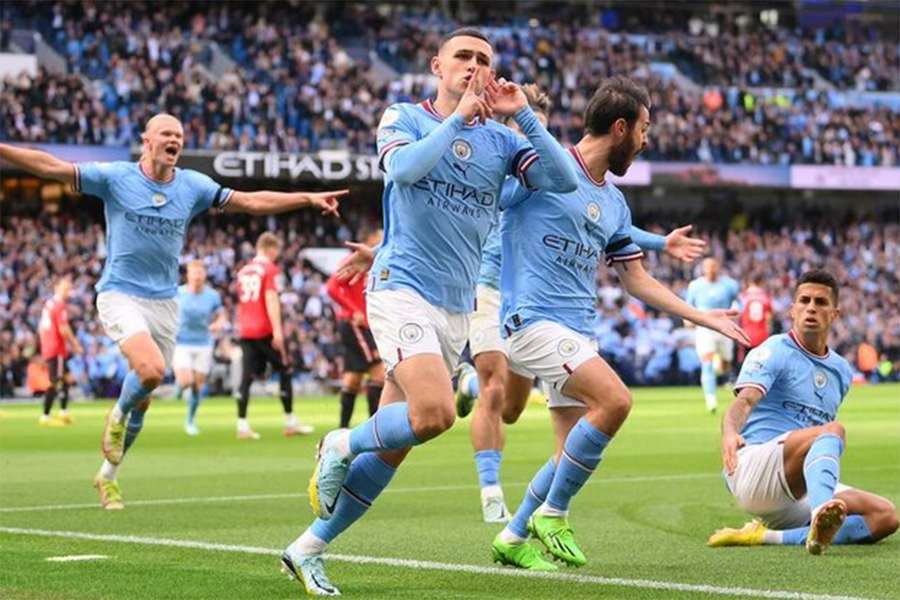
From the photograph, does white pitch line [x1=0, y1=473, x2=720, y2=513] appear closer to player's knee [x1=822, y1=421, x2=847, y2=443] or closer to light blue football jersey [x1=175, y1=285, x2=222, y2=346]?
player's knee [x1=822, y1=421, x2=847, y2=443]

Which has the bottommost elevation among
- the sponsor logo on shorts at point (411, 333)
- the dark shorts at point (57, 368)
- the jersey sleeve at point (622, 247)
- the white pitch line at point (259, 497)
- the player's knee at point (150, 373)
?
the dark shorts at point (57, 368)

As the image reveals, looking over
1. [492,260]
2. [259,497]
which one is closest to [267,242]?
[259,497]

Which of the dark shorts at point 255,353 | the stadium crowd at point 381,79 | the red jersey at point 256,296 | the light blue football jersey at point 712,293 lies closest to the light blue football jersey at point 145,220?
the red jersey at point 256,296

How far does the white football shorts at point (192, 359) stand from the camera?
70.6 feet

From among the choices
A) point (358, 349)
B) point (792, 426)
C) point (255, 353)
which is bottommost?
point (255, 353)

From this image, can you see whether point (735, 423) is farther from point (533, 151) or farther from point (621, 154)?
point (533, 151)

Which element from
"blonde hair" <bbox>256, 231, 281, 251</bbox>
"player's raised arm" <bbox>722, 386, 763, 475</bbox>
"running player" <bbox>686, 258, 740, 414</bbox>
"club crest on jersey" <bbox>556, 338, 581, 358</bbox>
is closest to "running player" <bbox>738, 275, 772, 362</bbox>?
"running player" <bbox>686, 258, 740, 414</bbox>

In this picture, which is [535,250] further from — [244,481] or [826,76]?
[826,76]

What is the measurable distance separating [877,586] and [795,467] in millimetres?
1481

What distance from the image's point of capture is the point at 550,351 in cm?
809

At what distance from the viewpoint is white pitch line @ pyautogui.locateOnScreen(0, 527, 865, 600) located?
7089 millimetres

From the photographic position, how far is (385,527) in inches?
Result: 396

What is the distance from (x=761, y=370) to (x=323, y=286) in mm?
33260

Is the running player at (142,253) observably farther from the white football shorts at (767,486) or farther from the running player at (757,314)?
the running player at (757,314)
